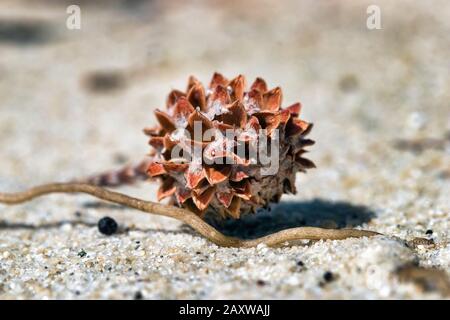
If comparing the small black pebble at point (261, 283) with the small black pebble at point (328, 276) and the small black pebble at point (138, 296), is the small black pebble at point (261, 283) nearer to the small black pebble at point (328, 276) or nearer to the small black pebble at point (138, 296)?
the small black pebble at point (328, 276)

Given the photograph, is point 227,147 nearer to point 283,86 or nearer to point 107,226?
point 107,226

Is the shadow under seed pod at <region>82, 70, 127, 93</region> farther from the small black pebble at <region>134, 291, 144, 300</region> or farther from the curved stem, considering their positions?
the small black pebble at <region>134, 291, 144, 300</region>

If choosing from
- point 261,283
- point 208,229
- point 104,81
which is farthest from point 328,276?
point 104,81

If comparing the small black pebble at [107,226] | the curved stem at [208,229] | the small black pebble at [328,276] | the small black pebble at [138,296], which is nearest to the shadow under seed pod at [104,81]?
the curved stem at [208,229]

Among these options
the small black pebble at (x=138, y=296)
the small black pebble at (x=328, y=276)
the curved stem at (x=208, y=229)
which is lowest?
the small black pebble at (x=138, y=296)

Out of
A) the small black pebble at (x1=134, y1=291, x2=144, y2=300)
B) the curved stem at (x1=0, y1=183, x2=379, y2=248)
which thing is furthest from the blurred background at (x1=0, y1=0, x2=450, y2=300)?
the small black pebble at (x1=134, y1=291, x2=144, y2=300)
